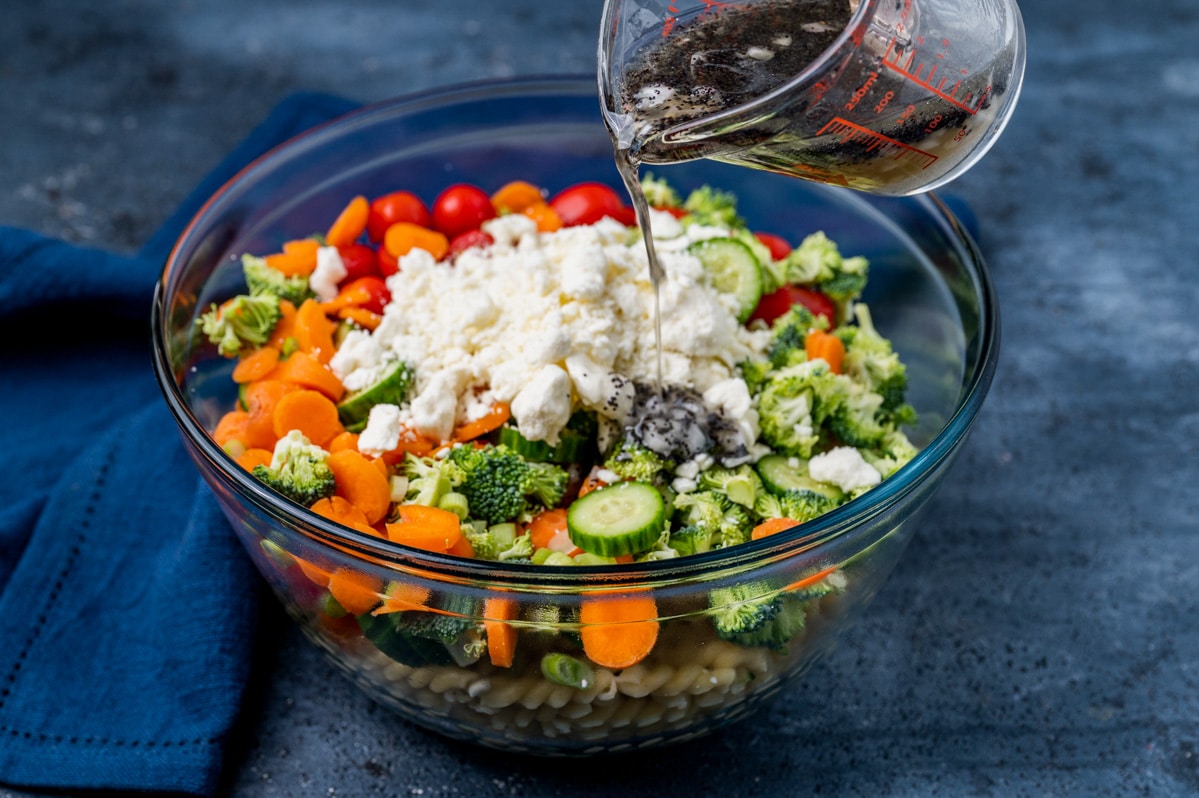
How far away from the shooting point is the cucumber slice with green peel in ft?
7.59

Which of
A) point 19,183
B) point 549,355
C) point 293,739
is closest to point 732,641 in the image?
point 549,355

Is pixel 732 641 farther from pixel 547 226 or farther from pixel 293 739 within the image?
pixel 547 226

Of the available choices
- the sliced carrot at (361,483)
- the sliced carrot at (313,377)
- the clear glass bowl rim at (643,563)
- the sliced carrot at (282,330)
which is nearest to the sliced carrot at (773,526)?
the clear glass bowl rim at (643,563)

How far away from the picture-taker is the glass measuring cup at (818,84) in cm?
182

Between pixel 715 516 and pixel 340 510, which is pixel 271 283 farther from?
pixel 715 516

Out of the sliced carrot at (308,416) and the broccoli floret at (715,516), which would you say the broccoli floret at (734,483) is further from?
the sliced carrot at (308,416)

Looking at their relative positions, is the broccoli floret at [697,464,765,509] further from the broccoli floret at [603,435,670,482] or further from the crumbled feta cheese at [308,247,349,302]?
the crumbled feta cheese at [308,247,349,302]

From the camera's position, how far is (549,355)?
7.54 feet

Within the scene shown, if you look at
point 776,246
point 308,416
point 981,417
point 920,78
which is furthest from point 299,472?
point 981,417

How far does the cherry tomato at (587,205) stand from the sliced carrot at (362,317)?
Result: 60 centimetres

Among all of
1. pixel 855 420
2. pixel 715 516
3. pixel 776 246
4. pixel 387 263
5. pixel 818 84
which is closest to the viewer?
pixel 818 84

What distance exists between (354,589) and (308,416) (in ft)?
1.52

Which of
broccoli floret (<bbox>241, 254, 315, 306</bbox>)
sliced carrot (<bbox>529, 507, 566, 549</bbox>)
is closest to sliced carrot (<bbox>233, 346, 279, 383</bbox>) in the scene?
broccoli floret (<bbox>241, 254, 315, 306</bbox>)

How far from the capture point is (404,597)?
6.39 ft
